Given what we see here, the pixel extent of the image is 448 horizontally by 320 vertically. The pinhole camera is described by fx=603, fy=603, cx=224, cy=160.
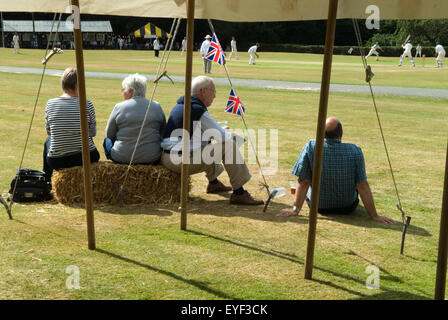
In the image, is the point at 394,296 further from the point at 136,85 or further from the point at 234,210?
the point at 136,85

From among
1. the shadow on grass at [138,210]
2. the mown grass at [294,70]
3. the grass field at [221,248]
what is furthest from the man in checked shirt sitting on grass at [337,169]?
the mown grass at [294,70]

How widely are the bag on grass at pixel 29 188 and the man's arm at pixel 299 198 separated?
269 centimetres

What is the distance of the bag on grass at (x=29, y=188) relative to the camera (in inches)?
267

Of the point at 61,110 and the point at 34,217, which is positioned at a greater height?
the point at 61,110

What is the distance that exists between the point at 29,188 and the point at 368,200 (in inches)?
148

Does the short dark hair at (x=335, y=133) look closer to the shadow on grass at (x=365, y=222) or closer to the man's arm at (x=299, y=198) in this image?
the man's arm at (x=299, y=198)

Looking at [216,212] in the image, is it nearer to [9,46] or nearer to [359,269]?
[359,269]

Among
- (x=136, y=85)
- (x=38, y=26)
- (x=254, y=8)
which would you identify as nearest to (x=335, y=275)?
(x=254, y=8)

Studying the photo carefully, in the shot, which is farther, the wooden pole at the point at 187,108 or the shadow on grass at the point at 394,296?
the wooden pole at the point at 187,108

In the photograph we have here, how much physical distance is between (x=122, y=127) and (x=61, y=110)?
710 mm

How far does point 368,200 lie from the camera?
20.9 ft

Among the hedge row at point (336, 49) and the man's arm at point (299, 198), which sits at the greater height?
the hedge row at point (336, 49)
